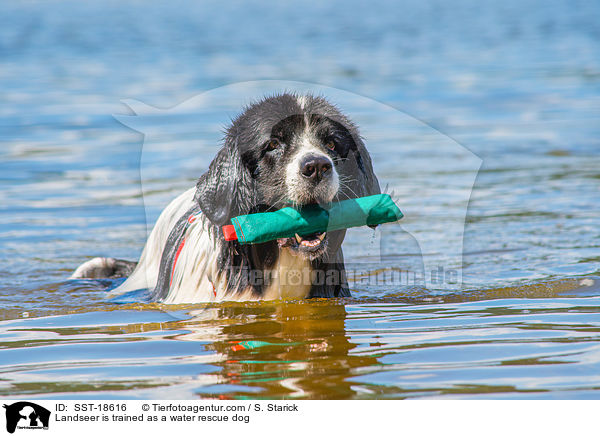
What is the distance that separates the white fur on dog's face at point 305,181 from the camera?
477cm

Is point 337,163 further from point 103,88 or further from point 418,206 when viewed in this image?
point 103,88

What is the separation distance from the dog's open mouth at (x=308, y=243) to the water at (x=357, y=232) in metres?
0.42

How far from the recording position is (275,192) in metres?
4.94

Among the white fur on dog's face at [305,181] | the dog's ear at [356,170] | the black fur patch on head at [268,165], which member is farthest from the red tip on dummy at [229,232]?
the dog's ear at [356,170]

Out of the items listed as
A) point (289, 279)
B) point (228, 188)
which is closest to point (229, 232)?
point (228, 188)

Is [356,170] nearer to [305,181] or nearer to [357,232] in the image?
[305,181]

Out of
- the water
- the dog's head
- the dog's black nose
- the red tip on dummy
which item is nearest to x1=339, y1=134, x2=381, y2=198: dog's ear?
the dog's head

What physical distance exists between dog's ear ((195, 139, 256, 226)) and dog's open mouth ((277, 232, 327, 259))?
0.31m

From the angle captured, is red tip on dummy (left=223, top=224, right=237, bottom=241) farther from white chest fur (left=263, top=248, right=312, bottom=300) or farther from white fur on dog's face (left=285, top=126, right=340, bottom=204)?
white fur on dog's face (left=285, top=126, right=340, bottom=204)

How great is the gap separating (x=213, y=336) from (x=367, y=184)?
4.46ft

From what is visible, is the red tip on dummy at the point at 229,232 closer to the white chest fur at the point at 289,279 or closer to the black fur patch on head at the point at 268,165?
the black fur patch on head at the point at 268,165
